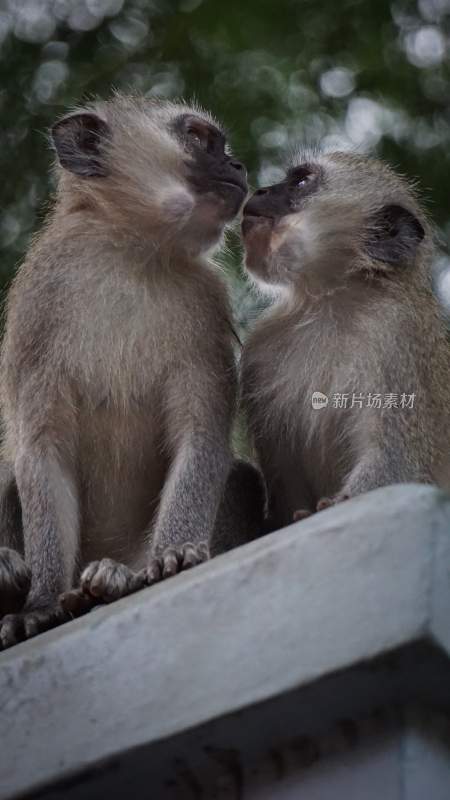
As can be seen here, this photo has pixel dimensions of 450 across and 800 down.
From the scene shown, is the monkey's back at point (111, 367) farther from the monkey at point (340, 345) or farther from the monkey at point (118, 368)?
the monkey at point (340, 345)

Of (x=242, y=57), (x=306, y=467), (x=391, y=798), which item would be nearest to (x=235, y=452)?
(x=306, y=467)

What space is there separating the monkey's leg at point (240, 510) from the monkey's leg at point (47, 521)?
23.9 inches

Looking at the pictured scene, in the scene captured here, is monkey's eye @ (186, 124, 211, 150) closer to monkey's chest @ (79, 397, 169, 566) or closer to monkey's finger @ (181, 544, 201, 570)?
monkey's chest @ (79, 397, 169, 566)

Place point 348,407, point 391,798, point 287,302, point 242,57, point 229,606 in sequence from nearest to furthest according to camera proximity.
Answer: point 391,798 → point 229,606 → point 348,407 → point 287,302 → point 242,57

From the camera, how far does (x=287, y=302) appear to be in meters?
6.73

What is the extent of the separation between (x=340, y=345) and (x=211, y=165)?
0.97 metres

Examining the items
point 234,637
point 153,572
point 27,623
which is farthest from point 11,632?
point 234,637

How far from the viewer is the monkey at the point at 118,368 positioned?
604cm

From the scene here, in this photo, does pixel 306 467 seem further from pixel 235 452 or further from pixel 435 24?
pixel 435 24

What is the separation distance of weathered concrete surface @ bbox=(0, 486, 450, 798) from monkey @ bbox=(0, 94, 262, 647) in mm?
1403

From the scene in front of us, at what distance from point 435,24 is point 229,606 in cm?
583

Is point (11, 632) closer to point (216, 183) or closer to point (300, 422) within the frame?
point (300, 422)

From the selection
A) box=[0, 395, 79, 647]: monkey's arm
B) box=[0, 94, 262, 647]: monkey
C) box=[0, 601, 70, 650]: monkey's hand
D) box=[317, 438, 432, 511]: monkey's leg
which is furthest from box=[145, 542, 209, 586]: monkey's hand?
box=[317, 438, 432, 511]: monkey's leg

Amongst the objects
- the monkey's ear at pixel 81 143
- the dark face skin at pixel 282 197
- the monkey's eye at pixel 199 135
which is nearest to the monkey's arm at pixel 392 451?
the dark face skin at pixel 282 197
